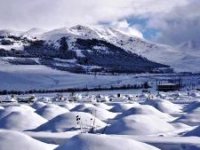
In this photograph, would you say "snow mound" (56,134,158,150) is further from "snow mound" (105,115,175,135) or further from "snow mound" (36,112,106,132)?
"snow mound" (36,112,106,132)

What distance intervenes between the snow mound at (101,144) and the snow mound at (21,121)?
2353cm

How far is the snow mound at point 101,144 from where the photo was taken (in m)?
22.3

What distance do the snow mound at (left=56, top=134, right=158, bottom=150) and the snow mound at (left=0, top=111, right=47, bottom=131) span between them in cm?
2353

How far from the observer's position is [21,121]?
1886 inches

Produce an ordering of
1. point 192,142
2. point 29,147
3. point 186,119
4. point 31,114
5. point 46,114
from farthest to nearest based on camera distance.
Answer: point 46,114, point 186,119, point 31,114, point 192,142, point 29,147

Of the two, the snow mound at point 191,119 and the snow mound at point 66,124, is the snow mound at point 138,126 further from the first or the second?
the snow mound at point 191,119

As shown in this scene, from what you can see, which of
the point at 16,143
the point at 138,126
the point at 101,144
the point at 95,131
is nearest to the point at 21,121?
the point at 95,131

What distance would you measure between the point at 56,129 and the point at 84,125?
96.0 inches

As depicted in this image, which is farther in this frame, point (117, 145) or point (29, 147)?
point (29, 147)

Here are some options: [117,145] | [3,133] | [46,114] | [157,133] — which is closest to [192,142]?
[117,145]

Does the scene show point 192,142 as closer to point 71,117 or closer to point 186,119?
point 71,117

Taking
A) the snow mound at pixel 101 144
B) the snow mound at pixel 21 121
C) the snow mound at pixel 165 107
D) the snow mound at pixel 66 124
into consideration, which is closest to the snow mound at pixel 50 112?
the snow mound at pixel 21 121

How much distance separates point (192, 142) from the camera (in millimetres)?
28703

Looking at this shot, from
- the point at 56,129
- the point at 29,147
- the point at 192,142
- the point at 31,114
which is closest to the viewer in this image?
the point at 29,147
